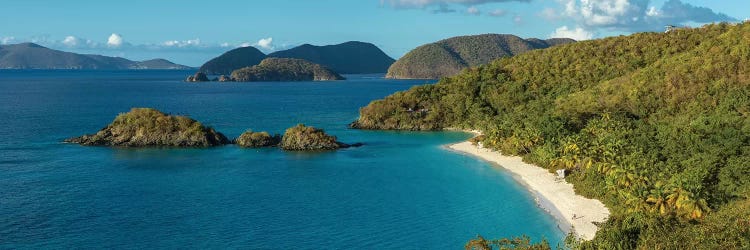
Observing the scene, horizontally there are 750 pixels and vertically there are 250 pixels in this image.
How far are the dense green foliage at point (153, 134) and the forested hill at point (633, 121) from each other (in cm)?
3863

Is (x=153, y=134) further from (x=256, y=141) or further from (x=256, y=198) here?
(x=256, y=198)

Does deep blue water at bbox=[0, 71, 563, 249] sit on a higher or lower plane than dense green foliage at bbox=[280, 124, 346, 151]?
Result: lower

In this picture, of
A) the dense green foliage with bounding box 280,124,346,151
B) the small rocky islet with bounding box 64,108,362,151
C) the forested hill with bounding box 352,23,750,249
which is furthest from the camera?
the small rocky islet with bounding box 64,108,362,151

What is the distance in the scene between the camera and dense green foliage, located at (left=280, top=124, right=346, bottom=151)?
101750mm

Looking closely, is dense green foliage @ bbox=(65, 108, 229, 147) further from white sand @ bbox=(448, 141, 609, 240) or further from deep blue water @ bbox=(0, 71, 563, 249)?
white sand @ bbox=(448, 141, 609, 240)

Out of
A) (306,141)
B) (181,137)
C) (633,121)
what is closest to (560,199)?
(633,121)

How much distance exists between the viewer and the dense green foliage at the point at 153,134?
104938 millimetres

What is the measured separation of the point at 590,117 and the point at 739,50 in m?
29.4

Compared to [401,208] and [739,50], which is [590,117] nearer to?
[739,50]

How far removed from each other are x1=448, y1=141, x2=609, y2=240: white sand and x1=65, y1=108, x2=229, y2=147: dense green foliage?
47.9 meters

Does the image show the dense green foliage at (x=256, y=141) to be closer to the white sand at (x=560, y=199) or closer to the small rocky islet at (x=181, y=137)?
the small rocky islet at (x=181, y=137)

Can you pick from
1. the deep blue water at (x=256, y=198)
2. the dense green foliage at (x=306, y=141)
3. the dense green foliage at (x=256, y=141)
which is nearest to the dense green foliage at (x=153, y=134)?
the deep blue water at (x=256, y=198)

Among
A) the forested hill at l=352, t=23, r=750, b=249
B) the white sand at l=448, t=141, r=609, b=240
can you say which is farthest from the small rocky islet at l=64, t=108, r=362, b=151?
the white sand at l=448, t=141, r=609, b=240

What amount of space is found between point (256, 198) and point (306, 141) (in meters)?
34.3
